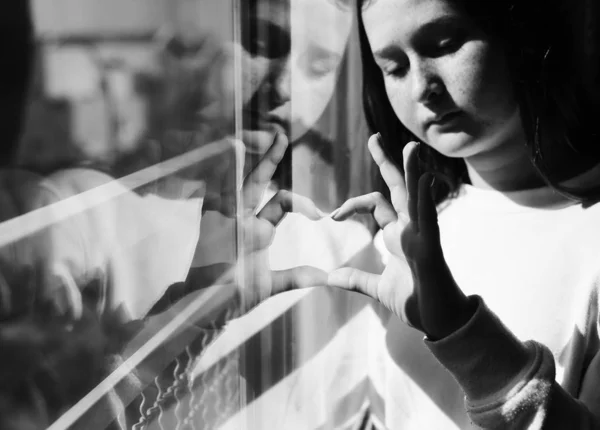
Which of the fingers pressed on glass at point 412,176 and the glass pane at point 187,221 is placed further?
the fingers pressed on glass at point 412,176

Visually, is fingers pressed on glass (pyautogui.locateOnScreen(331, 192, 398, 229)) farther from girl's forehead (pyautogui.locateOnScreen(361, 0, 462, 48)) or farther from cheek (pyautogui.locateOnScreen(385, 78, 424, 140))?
girl's forehead (pyautogui.locateOnScreen(361, 0, 462, 48))

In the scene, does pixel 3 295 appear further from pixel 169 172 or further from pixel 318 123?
pixel 318 123

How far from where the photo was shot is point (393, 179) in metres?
0.81

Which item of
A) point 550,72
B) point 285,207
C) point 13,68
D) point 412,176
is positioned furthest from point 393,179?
point 13,68

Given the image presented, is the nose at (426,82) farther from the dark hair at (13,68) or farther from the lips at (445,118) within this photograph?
the dark hair at (13,68)

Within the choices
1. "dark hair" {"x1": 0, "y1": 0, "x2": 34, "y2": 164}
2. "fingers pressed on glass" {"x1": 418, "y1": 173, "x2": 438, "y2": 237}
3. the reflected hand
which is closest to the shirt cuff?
"fingers pressed on glass" {"x1": 418, "y1": 173, "x2": 438, "y2": 237}

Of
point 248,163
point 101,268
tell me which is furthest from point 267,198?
point 101,268

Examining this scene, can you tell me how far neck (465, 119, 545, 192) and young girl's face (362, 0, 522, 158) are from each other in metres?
0.01

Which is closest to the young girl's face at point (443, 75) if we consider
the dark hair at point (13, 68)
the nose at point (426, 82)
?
the nose at point (426, 82)

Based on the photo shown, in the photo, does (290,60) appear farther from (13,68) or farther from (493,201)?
(13,68)

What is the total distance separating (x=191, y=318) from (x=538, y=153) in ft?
1.76

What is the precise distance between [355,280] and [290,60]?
33cm

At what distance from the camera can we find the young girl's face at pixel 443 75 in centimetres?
81

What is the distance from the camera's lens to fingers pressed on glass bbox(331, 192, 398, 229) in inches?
33.0
